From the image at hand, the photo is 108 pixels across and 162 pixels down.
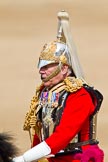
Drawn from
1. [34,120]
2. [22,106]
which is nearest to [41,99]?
[34,120]

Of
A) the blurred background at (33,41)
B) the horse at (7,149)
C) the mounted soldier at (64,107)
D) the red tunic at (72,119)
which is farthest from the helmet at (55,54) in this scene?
the blurred background at (33,41)

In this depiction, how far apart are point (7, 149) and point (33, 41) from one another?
2.27m

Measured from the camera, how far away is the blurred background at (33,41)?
4953 millimetres

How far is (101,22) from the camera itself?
500cm

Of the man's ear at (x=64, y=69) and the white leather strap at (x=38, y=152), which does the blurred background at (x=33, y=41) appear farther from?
the white leather strap at (x=38, y=152)

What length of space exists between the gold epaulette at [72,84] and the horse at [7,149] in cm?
28

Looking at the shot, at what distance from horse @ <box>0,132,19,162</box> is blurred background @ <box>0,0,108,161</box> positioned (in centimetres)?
211

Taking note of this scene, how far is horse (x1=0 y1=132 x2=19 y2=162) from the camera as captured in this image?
9.04 ft

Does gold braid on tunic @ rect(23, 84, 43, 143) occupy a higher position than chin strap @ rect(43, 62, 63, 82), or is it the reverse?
chin strap @ rect(43, 62, 63, 82)

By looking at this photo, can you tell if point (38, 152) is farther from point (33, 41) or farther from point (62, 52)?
point (33, 41)

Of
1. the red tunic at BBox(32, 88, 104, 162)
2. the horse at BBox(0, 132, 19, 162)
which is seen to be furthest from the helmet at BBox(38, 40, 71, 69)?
the horse at BBox(0, 132, 19, 162)

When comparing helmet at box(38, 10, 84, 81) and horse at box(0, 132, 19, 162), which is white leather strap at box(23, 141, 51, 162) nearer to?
horse at box(0, 132, 19, 162)

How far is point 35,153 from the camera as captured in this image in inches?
108

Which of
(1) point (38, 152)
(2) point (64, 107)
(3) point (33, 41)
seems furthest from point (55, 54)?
(3) point (33, 41)
